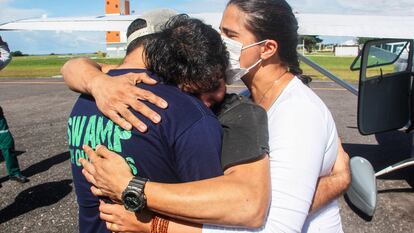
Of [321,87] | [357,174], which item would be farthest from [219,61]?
[321,87]

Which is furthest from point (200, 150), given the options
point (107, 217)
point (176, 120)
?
point (107, 217)

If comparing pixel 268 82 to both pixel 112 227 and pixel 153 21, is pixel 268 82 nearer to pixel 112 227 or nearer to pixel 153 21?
pixel 153 21

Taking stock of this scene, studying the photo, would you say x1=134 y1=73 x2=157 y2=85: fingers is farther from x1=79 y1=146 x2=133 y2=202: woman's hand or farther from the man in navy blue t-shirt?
x1=79 y1=146 x2=133 y2=202: woman's hand

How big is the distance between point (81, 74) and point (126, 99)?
0.54 metres

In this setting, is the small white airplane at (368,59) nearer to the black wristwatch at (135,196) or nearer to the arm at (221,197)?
the arm at (221,197)

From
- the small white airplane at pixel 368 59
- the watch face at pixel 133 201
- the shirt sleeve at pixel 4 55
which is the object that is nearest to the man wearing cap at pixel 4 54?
the shirt sleeve at pixel 4 55

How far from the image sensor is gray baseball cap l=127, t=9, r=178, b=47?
171 centimetres

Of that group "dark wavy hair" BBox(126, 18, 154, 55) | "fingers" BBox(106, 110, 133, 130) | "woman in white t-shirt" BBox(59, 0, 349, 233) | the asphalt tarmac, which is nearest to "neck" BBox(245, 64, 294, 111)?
"woman in white t-shirt" BBox(59, 0, 349, 233)

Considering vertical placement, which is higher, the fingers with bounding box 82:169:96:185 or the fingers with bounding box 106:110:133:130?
the fingers with bounding box 106:110:133:130

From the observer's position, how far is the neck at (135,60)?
1.65 m

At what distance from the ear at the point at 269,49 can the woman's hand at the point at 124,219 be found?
876 mm

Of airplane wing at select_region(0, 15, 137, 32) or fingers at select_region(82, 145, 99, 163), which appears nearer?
fingers at select_region(82, 145, 99, 163)

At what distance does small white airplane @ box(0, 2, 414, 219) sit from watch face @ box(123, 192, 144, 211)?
127 centimetres

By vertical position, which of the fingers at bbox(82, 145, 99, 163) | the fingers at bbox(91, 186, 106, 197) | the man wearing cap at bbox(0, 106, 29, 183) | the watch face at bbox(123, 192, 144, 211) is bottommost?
the man wearing cap at bbox(0, 106, 29, 183)
